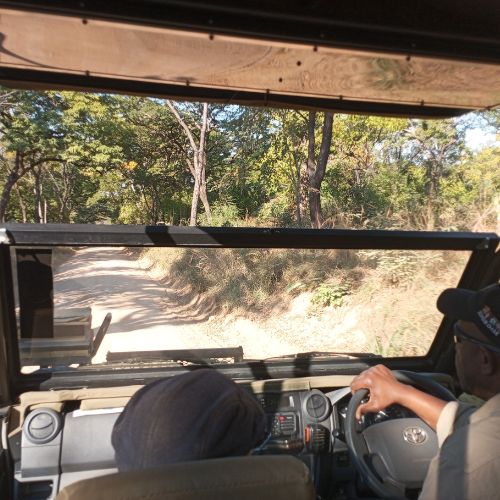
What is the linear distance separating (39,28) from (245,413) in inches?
58.4

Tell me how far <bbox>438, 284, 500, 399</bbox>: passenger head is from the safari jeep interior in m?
0.58

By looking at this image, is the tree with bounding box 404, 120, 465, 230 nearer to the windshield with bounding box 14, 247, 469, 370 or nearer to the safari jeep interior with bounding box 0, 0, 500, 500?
the windshield with bounding box 14, 247, 469, 370

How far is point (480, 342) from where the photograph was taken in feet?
6.05

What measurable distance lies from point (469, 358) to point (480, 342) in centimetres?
9

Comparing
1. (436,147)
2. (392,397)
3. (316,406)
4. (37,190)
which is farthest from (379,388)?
(37,190)

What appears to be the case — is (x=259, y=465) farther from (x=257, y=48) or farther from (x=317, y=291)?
(x=317, y=291)

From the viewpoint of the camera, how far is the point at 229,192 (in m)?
21.3

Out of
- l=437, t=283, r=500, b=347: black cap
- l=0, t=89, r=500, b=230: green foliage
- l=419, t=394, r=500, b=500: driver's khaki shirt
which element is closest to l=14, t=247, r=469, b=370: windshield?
l=437, t=283, r=500, b=347: black cap

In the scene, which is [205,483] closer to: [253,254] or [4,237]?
[4,237]

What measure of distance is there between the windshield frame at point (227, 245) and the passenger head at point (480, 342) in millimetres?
729

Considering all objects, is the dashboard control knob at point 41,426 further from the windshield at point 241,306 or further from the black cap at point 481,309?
the black cap at point 481,309

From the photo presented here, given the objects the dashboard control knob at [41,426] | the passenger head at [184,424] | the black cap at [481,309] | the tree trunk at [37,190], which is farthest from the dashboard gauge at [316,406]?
the tree trunk at [37,190]

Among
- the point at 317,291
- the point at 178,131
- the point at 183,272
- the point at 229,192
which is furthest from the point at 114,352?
the point at 178,131

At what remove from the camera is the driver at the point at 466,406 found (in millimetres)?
1481
